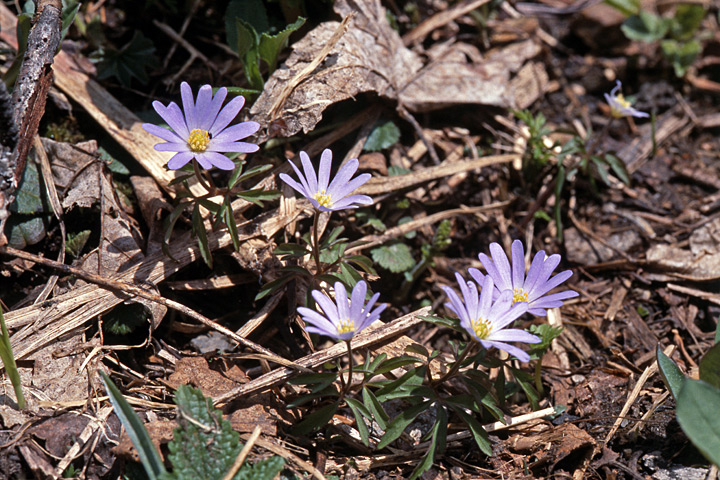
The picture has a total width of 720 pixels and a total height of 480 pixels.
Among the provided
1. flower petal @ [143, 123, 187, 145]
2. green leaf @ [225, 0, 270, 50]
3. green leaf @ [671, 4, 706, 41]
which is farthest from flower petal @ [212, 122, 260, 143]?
green leaf @ [671, 4, 706, 41]

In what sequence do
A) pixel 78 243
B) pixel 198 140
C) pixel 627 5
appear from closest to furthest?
pixel 198 140, pixel 78 243, pixel 627 5

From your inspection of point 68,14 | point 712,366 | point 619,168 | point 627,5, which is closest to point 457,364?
point 712,366

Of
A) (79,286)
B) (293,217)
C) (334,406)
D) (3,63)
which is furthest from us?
(3,63)

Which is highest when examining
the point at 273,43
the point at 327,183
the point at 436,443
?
the point at 273,43

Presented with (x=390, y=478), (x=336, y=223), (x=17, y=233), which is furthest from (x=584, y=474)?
(x=17, y=233)

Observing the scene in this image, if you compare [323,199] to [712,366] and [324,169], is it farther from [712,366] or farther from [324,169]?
[712,366]

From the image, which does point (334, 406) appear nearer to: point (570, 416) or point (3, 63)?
point (570, 416)
